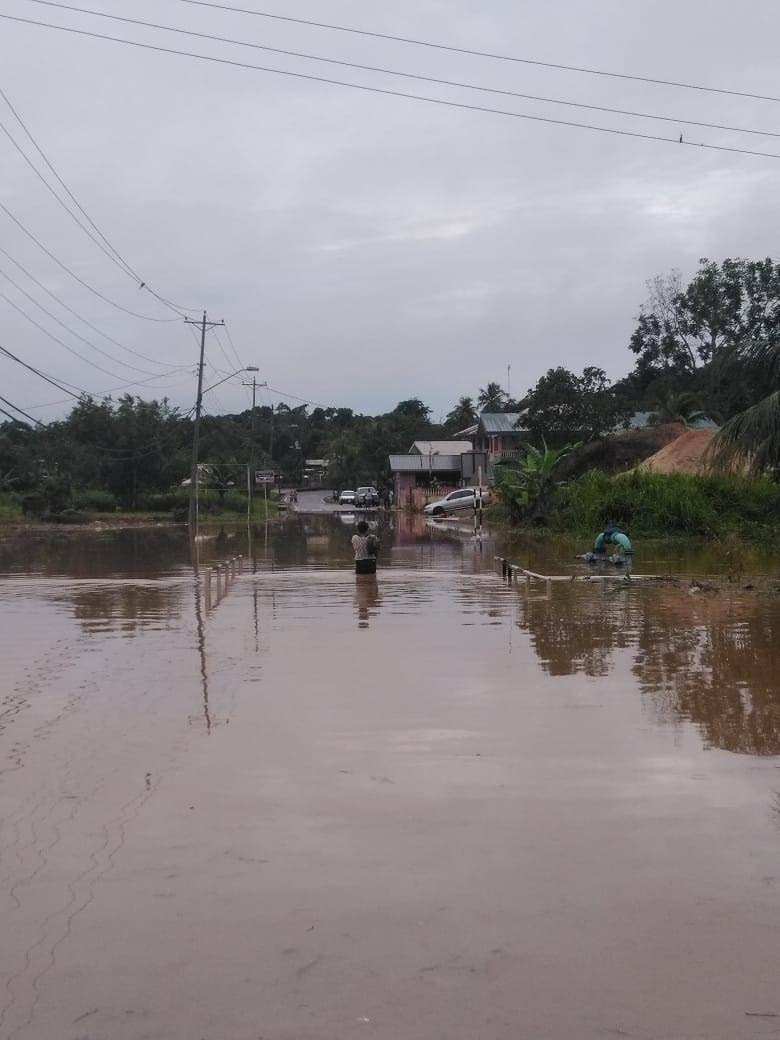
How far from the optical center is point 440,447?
92562 millimetres

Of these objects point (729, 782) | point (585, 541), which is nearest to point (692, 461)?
point (585, 541)

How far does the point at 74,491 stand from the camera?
6316cm

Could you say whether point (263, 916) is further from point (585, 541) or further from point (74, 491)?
point (74, 491)

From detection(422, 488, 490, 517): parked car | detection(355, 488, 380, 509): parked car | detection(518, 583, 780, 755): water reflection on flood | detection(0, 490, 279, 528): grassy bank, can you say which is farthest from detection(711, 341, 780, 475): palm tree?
detection(355, 488, 380, 509): parked car

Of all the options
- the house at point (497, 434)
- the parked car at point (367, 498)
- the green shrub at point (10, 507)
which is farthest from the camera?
the parked car at point (367, 498)

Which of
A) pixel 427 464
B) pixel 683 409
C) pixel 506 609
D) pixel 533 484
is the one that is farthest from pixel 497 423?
pixel 506 609

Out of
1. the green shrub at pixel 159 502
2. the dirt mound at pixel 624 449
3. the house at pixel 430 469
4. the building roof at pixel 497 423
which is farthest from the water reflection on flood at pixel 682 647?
the house at pixel 430 469

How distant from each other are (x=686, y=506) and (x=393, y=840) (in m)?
30.4

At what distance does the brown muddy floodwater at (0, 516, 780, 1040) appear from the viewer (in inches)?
184

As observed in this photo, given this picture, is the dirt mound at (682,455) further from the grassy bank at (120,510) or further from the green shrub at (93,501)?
the green shrub at (93,501)

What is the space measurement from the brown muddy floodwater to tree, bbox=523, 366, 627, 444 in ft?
Result: 142

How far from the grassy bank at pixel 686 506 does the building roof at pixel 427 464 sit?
163 ft

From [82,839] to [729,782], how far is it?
14.3 feet

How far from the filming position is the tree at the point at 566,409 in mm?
57219
